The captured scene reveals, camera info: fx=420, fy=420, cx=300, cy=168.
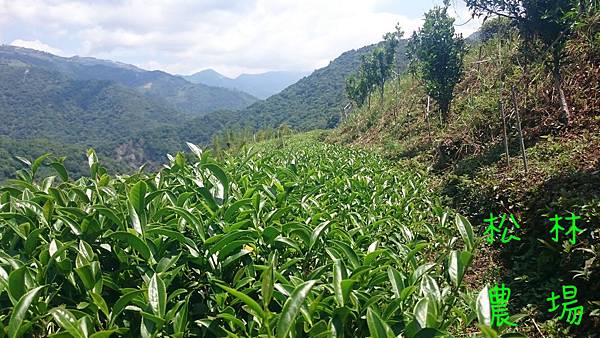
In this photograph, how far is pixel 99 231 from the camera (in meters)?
1.32

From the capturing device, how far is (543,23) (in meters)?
7.53

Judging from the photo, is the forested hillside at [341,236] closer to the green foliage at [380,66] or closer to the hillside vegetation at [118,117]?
the green foliage at [380,66]

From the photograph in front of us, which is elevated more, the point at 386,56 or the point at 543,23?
the point at 386,56

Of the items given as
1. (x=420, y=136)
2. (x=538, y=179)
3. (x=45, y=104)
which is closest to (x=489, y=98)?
(x=420, y=136)

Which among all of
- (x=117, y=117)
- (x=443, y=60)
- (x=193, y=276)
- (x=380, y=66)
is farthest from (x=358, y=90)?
(x=117, y=117)

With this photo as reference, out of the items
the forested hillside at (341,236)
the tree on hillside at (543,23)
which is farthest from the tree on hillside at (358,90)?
the tree on hillside at (543,23)

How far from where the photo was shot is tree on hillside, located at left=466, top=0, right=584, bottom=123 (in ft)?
23.5

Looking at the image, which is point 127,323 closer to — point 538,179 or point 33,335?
point 33,335

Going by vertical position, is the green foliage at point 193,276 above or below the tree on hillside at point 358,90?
below

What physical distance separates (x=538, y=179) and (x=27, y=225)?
5.35 meters

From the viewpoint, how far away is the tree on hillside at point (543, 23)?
23.5 ft

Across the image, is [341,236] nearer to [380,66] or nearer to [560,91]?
[560,91]

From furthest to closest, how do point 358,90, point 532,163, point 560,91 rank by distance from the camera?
point 358,90
point 560,91
point 532,163

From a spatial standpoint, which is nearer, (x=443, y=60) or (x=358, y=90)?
(x=443, y=60)
